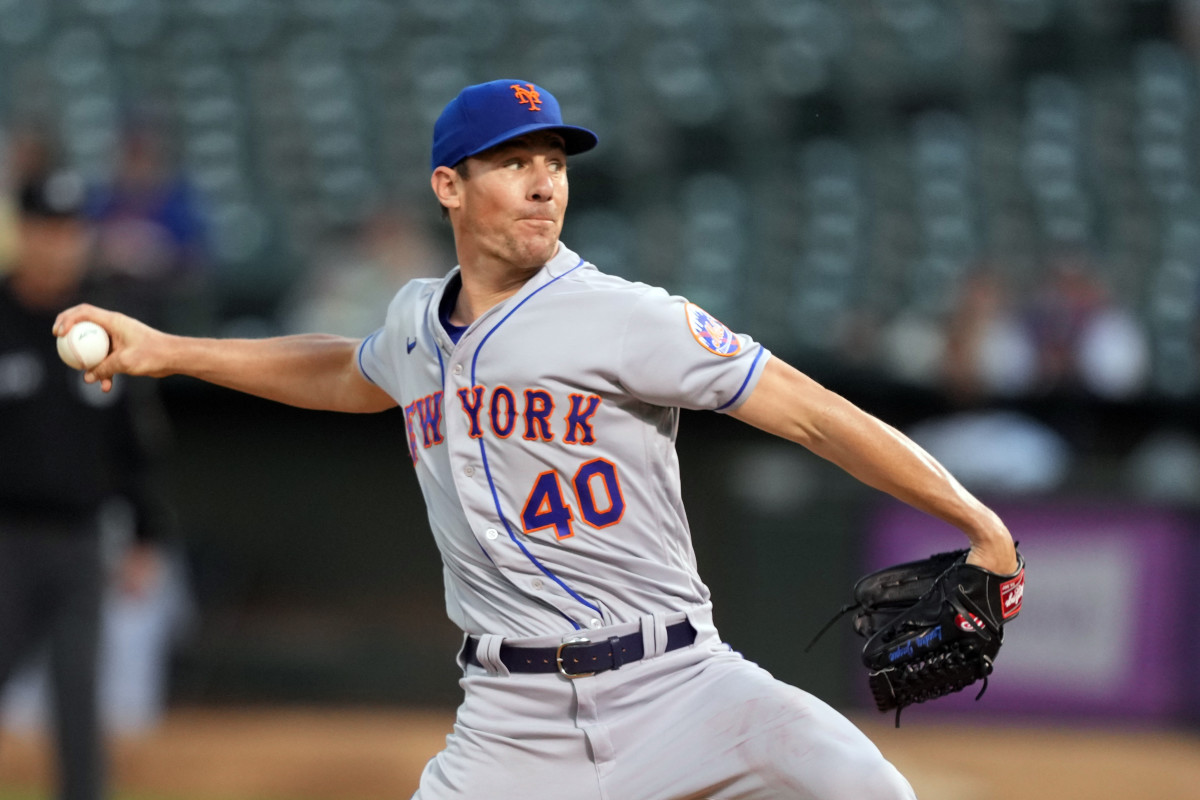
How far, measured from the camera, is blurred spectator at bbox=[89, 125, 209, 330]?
7.84 meters

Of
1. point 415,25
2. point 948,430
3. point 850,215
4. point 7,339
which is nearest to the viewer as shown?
point 7,339

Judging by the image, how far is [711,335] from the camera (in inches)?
111

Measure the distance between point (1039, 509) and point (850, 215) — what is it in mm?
2809

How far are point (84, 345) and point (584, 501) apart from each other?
3.79ft

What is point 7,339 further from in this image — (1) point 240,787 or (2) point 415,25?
(2) point 415,25

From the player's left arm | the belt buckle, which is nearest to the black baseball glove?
the player's left arm

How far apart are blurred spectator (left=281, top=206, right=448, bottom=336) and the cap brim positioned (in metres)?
4.85

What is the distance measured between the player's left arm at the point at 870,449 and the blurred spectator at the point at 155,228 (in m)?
5.58

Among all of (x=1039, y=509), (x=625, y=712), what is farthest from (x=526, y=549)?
(x=1039, y=509)

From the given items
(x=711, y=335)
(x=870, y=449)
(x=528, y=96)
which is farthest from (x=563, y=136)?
(x=870, y=449)

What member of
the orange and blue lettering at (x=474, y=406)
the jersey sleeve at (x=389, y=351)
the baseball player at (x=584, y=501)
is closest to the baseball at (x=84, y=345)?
the jersey sleeve at (x=389, y=351)

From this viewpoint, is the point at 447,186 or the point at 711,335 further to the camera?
the point at 447,186

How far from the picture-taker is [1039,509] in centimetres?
707

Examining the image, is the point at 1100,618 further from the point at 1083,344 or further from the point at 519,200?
the point at 519,200
